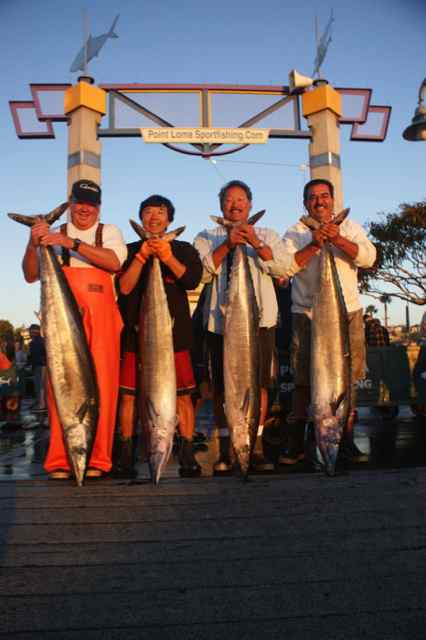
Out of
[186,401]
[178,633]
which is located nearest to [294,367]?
[186,401]

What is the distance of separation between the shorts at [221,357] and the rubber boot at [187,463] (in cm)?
40

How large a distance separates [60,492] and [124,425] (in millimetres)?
757

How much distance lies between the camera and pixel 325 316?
322cm

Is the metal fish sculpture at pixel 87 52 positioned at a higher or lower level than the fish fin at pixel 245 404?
higher

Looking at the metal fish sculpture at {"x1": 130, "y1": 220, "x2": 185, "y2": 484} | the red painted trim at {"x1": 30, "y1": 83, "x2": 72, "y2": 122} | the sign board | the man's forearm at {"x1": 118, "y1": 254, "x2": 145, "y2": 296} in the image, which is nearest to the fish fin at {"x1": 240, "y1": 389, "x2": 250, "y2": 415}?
the metal fish sculpture at {"x1": 130, "y1": 220, "x2": 185, "y2": 484}

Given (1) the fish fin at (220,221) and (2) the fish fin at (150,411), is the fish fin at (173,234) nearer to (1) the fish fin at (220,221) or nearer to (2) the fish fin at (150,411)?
(1) the fish fin at (220,221)

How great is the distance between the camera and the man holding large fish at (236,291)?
10.2ft

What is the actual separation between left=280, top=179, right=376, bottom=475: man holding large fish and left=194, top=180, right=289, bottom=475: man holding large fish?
0.24 metres

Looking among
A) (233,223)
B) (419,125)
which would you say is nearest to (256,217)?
(233,223)

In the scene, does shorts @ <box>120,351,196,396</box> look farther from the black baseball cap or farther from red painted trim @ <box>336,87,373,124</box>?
red painted trim @ <box>336,87,373,124</box>

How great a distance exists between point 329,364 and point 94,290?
1.56 meters

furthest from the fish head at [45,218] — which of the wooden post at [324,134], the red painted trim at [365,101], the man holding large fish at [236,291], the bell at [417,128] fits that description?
the bell at [417,128]

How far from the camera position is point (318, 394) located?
311 centimetres

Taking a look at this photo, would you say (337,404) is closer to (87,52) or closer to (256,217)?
(256,217)
